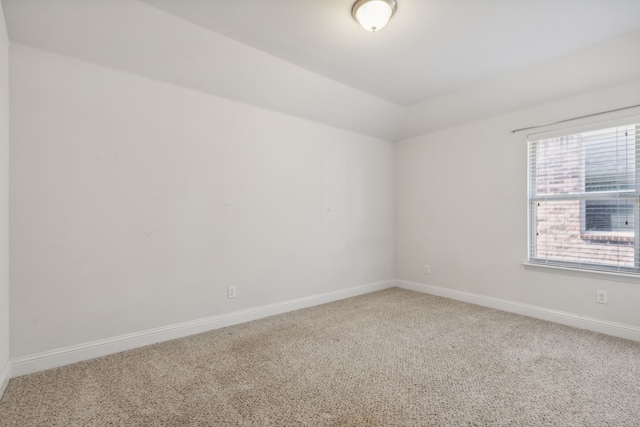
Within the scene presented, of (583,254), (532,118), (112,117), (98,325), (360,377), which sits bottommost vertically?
(360,377)

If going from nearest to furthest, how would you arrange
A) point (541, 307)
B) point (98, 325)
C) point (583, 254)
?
point (98, 325) → point (583, 254) → point (541, 307)

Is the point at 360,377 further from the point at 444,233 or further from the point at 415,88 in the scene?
the point at 415,88

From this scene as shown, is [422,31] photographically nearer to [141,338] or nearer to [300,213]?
[300,213]

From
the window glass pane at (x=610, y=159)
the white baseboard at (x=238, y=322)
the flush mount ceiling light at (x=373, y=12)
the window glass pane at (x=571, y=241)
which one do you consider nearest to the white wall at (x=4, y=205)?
the white baseboard at (x=238, y=322)

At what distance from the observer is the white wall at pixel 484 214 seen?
278 centimetres

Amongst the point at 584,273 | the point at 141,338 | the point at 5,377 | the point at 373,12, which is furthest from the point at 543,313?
the point at 5,377

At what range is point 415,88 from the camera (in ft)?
10.7

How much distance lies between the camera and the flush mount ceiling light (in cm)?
187

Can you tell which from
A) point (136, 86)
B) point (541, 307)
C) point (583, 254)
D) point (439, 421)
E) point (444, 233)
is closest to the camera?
point (439, 421)

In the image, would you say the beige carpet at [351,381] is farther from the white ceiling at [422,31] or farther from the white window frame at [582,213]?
the white ceiling at [422,31]

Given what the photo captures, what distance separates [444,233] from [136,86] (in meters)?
3.76

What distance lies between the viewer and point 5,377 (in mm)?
1842

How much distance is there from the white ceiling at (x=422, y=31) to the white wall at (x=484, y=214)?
74 cm

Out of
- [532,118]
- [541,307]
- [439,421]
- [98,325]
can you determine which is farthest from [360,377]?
[532,118]
